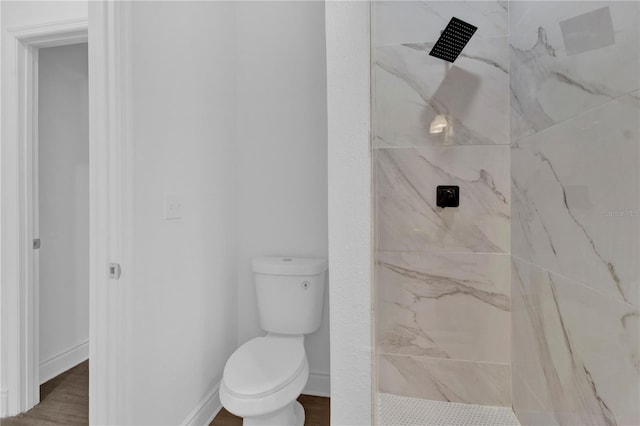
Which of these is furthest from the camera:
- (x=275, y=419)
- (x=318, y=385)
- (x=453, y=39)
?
(x=318, y=385)

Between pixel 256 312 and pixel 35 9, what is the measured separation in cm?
191

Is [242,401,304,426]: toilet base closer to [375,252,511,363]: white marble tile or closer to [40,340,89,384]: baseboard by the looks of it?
[375,252,511,363]: white marble tile

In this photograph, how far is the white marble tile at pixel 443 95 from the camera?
143cm

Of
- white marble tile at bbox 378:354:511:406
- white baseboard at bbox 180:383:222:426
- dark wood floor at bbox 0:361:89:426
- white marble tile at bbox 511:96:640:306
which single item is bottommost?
dark wood floor at bbox 0:361:89:426

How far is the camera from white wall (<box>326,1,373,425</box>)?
655 millimetres

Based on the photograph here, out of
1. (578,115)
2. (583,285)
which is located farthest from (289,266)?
(578,115)

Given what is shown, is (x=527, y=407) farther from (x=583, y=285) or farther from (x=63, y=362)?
(x=63, y=362)

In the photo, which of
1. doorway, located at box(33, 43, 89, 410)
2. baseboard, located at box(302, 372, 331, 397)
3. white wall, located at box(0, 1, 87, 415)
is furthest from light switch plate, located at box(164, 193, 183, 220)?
baseboard, located at box(302, 372, 331, 397)

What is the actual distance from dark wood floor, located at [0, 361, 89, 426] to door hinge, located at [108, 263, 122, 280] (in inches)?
40.0

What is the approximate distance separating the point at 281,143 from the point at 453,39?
3.26 ft

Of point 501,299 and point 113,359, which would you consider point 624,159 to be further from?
point 113,359

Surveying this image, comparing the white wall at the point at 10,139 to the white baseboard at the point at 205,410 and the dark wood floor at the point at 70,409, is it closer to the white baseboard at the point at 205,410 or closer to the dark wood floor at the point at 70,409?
the dark wood floor at the point at 70,409

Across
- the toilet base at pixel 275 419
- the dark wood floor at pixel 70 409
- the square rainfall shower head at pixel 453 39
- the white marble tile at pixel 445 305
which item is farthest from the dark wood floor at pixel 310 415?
the square rainfall shower head at pixel 453 39

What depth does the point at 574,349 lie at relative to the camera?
0.98 m
